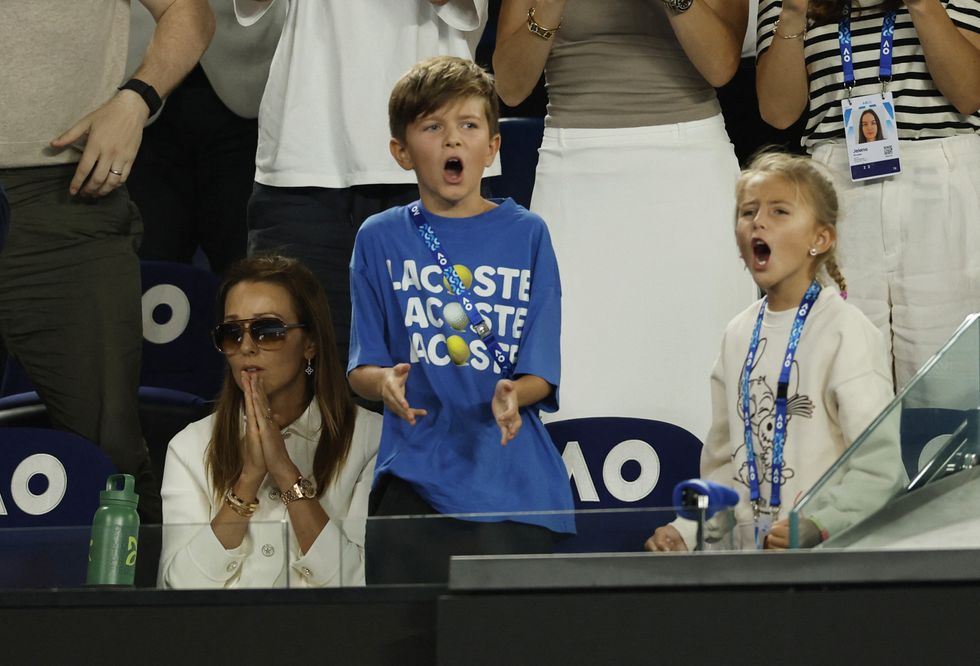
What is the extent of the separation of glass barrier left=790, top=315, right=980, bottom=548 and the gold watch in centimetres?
116

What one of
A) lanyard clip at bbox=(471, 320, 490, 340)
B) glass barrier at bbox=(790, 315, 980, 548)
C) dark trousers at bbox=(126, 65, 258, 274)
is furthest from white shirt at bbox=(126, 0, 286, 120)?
glass barrier at bbox=(790, 315, 980, 548)

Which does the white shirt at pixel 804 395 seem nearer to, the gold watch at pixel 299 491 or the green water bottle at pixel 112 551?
the gold watch at pixel 299 491

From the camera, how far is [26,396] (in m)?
3.39

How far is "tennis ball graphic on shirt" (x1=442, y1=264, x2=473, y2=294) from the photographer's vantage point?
2.49 meters

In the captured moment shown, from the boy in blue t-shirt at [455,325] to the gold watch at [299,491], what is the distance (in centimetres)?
12

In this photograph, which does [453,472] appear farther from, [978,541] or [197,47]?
[197,47]

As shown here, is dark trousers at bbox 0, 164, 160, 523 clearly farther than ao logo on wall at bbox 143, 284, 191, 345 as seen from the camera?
No

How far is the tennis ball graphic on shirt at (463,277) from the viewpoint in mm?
2492

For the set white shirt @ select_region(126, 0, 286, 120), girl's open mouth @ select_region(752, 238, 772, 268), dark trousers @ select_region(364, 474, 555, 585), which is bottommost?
dark trousers @ select_region(364, 474, 555, 585)

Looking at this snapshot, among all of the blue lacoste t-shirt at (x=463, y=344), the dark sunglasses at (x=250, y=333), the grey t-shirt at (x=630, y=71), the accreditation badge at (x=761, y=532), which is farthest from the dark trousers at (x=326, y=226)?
the accreditation badge at (x=761, y=532)

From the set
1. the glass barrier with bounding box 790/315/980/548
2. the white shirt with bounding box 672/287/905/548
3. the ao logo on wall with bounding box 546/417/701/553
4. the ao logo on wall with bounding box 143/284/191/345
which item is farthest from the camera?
the ao logo on wall with bounding box 143/284/191/345

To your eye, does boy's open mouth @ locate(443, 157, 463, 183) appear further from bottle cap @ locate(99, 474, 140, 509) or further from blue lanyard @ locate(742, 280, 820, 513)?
bottle cap @ locate(99, 474, 140, 509)

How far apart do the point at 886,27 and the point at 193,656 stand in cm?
229

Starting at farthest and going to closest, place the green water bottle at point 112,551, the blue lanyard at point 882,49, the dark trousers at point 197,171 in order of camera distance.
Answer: the dark trousers at point 197,171
the blue lanyard at point 882,49
the green water bottle at point 112,551
